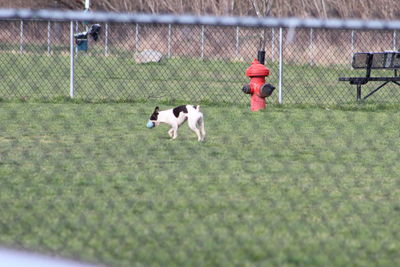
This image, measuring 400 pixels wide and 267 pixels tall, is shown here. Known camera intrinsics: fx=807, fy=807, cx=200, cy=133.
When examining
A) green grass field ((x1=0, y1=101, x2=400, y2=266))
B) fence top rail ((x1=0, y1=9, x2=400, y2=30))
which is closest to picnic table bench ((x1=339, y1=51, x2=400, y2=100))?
green grass field ((x1=0, y1=101, x2=400, y2=266))

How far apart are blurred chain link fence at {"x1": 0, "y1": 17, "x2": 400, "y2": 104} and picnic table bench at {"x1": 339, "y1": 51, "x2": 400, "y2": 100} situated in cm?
56

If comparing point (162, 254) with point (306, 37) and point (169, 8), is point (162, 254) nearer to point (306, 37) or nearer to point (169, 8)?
point (306, 37)

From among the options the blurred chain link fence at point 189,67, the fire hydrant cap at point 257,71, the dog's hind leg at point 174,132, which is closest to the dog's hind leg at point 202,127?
the dog's hind leg at point 174,132

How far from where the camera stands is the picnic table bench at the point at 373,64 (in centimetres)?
1319

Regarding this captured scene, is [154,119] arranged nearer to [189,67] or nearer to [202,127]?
[202,127]

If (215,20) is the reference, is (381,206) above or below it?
below

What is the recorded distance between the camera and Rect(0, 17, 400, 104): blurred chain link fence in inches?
589

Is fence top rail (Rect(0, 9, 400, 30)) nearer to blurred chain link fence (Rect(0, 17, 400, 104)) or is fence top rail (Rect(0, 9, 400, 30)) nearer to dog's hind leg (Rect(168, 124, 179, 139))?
dog's hind leg (Rect(168, 124, 179, 139))

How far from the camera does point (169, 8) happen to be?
35344 mm

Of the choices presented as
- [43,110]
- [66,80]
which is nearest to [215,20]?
[43,110]

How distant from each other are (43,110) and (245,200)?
6.52m

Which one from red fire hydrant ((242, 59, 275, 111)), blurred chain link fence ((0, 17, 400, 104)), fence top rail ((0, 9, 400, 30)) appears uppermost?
fence top rail ((0, 9, 400, 30))

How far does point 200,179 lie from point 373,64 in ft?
26.4

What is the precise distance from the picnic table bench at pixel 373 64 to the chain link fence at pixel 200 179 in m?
0.38
